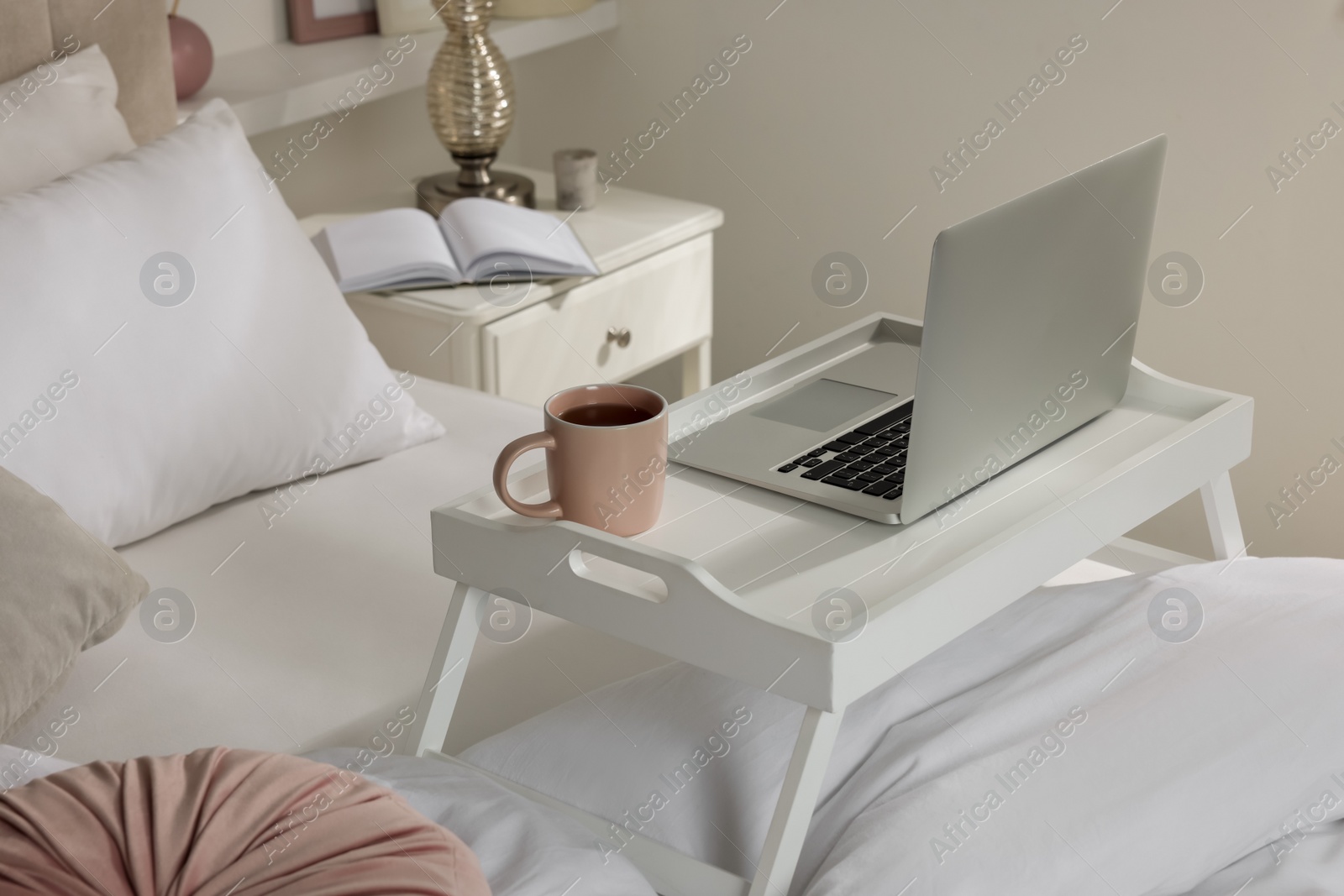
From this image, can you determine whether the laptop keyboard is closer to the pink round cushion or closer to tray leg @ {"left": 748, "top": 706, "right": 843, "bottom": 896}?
tray leg @ {"left": 748, "top": 706, "right": 843, "bottom": 896}

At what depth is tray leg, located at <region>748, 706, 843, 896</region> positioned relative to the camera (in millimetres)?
737

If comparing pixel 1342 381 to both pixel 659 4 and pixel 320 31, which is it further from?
pixel 320 31

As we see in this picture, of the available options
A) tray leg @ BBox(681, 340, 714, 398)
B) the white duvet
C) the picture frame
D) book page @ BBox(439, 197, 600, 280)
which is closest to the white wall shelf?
the picture frame

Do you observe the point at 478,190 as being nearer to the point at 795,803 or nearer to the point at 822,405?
the point at 822,405

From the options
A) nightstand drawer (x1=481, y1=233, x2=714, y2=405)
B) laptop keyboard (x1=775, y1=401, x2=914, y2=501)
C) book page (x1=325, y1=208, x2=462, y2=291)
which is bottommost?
nightstand drawer (x1=481, y1=233, x2=714, y2=405)

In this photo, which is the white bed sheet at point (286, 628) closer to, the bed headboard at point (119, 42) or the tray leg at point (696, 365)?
the bed headboard at point (119, 42)

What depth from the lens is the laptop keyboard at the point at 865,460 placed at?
928 millimetres

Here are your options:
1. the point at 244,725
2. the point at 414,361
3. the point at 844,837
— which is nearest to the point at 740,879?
the point at 844,837

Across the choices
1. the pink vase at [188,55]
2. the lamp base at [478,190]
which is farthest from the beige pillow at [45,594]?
the lamp base at [478,190]

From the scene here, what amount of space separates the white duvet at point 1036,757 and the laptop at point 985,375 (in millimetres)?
130

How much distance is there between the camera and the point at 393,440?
142 centimetres

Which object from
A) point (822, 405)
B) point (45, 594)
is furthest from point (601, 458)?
point (45, 594)

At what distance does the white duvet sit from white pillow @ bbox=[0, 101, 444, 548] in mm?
498

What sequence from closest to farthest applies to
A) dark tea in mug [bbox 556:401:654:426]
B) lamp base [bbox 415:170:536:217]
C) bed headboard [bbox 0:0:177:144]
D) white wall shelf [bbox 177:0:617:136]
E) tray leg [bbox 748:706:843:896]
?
1. tray leg [bbox 748:706:843:896]
2. dark tea in mug [bbox 556:401:654:426]
3. bed headboard [bbox 0:0:177:144]
4. white wall shelf [bbox 177:0:617:136]
5. lamp base [bbox 415:170:536:217]
